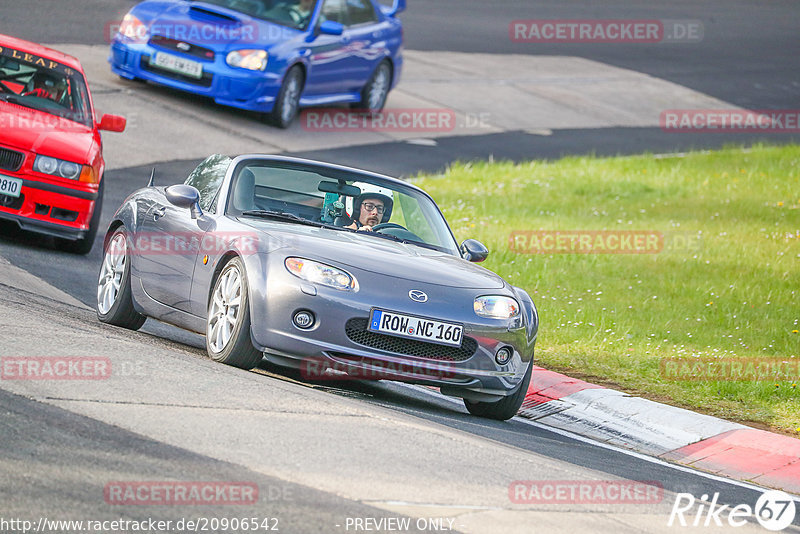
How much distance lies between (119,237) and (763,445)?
485 cm

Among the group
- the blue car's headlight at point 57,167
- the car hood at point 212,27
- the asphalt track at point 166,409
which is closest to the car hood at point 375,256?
the asphalt track at point 166,409

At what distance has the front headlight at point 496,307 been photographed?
8.13 metres

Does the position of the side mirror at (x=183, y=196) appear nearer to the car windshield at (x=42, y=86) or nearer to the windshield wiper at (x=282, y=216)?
the windshield wiper at (x=282, y=216)

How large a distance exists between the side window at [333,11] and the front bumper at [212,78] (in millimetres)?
1840

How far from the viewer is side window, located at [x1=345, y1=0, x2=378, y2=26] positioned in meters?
21.0

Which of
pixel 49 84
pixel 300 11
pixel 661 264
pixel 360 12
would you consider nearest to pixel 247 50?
pixel 300 11

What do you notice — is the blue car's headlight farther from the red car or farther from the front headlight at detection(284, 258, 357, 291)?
the front headlight at detection(284, 258, 357, 291)

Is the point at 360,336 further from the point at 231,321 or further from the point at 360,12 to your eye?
the point at 360,12

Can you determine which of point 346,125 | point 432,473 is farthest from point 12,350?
point 346,125

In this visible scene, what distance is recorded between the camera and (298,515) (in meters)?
5.33

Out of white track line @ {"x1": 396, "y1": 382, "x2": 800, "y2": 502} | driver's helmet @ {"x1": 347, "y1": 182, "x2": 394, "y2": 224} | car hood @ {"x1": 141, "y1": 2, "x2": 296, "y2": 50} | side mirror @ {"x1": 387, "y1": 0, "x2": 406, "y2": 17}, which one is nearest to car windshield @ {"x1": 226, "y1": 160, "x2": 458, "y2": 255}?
driver's helmet @ {"x1": 347, "y1": 182, "x2": 394, "y2": 224}

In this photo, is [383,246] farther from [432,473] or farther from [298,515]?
[298,515]

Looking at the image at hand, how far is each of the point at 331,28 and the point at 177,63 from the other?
237cm

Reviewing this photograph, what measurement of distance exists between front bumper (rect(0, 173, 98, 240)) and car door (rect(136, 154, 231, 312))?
9.05 ft
